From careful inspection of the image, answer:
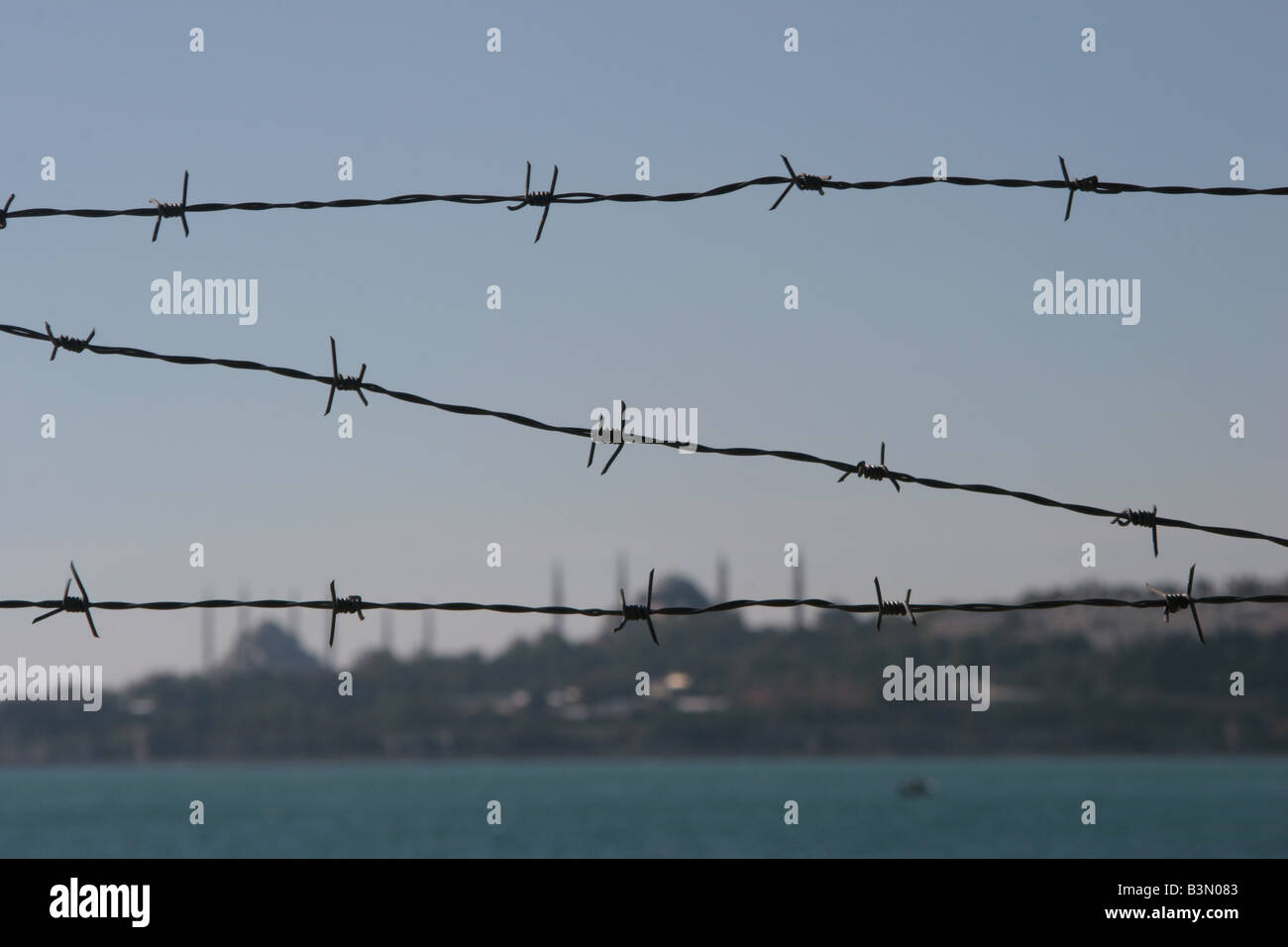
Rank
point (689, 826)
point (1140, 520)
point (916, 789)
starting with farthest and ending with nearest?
1. point (916, 789)
2. point (689, 826)
3. point (1140, 520)

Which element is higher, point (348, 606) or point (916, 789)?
point (348, 606)

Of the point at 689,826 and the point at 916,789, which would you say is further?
the point at 916,789

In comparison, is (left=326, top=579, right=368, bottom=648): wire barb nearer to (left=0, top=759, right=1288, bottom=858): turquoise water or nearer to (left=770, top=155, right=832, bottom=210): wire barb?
(left=770, top=155, right=832, bottom=210): wire barb

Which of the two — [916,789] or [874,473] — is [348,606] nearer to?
[874,473]

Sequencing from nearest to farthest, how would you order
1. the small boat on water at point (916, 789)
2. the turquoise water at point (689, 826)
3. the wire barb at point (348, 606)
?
the wire barb at point (348, 606), the turquoise water at point (689, 826), the small boat on water at point (916, 789)

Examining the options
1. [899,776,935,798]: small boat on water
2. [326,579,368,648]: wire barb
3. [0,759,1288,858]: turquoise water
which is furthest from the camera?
[899,776,935,798]: small boat on water

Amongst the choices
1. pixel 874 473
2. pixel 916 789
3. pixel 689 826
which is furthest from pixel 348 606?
pixel 916 789

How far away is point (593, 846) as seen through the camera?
97500 millimetres

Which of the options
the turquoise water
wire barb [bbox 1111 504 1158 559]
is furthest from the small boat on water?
wire barb [bbox 1111 504 1158 559]

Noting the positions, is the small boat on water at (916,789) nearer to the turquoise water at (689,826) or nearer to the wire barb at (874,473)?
the turquoise water at (689,826)

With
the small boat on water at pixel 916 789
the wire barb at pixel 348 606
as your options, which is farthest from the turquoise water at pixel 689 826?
the wire barb at pixel 348 606
